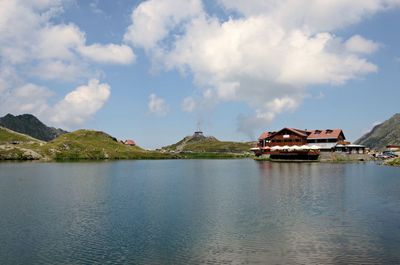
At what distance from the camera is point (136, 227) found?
47.5 m

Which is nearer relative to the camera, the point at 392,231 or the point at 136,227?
the point at 392,231

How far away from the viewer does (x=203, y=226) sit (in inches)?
1868

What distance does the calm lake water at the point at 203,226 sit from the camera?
117 feet

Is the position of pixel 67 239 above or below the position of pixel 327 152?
below

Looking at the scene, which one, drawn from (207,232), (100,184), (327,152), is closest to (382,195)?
(207,232)

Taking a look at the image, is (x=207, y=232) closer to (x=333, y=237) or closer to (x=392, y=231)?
(x=333, y=237)

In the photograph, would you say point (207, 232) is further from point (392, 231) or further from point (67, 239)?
point (392, 231)

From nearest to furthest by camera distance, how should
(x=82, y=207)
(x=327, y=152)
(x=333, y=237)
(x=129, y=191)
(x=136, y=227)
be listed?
(x=333, y=237)
(x=136, y=227)
(x=82, y=207)
(x=129, y=191)
(x=327, y=152)

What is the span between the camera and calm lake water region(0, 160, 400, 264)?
35.5m

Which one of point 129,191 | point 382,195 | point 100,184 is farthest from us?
point 100,184

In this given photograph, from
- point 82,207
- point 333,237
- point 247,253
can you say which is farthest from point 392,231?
point 82,207

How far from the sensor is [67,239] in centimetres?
4188

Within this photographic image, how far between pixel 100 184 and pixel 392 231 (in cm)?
7215

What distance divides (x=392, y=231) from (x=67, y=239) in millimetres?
36735
